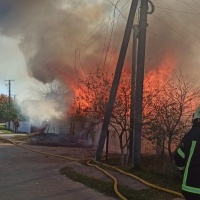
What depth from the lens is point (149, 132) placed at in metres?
14.7

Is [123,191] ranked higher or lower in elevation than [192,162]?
lower

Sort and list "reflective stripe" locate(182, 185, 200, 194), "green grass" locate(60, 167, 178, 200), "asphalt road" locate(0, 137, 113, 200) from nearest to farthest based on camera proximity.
A: 1. "reflective stripe" locate(182, 185, 200, 194)
2. "green grass" locate(60, 167, 178, 200)
3. "asphalt road" locate(0, 137, 113, 200)

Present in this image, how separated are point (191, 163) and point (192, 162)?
1 cm

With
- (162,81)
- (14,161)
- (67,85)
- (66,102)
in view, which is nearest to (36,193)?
(14,161)

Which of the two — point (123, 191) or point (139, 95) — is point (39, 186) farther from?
point (139, 95)

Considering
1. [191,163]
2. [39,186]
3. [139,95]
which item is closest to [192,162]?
[191,163]

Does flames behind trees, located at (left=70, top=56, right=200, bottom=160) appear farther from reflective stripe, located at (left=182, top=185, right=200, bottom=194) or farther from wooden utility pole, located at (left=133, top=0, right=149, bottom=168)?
reflective stripe, located at (left=182, top=185, right=200, bottom=194)

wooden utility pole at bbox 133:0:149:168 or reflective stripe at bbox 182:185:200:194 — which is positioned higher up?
wooden utility pole at bbox 133:0:149:168

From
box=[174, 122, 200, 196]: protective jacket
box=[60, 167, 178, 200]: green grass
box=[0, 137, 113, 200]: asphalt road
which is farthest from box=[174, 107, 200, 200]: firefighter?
box=[0, 137, 113, 200]: asphalt road

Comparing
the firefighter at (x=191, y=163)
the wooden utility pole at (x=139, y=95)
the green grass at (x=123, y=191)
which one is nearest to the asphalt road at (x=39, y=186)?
the green grass at (x=123, y=191)

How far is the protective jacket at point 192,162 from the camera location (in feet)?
12.1

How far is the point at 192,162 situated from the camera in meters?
3.72

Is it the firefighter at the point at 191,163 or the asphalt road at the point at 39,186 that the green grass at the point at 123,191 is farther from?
the firefighter at the point at 191,163

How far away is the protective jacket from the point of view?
367 cm
